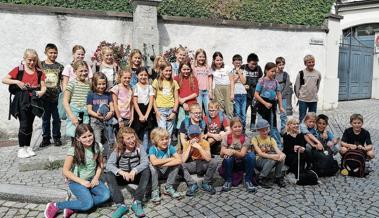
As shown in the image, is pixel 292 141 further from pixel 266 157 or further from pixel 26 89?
pixel 26 89

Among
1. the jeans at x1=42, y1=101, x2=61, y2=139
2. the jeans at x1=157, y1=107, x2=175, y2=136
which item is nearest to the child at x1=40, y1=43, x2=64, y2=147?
the jeans at x1=42, y1=101, x2=61, y2=139

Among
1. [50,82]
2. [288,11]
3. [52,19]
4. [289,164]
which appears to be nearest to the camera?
A: [289,164]

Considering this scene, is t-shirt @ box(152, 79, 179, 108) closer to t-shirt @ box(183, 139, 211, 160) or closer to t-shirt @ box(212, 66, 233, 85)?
t-shirt @ box(183, 139, 211, 160)

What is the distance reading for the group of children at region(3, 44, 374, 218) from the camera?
431cm

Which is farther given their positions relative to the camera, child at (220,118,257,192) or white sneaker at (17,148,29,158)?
white sneaker at (17,148,29,158)

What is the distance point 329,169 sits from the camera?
17.8 ft

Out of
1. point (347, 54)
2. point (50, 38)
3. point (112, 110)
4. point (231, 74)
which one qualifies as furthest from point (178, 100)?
point (347, 54)

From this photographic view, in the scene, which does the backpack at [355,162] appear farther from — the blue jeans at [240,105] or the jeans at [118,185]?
the jeans at [118,185]

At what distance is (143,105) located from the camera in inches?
210

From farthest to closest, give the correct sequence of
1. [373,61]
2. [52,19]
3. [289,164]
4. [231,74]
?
[373,61] → [52,19] → [231,74] → [289,164]

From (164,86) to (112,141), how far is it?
3.76 ft

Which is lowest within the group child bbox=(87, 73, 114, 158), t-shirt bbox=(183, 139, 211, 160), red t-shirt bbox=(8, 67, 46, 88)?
t-shirt bbox=(183, 139, 211, 160)

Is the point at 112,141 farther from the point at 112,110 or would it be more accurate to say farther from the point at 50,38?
the point at 50,38

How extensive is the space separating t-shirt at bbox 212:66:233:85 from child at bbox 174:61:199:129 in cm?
118
